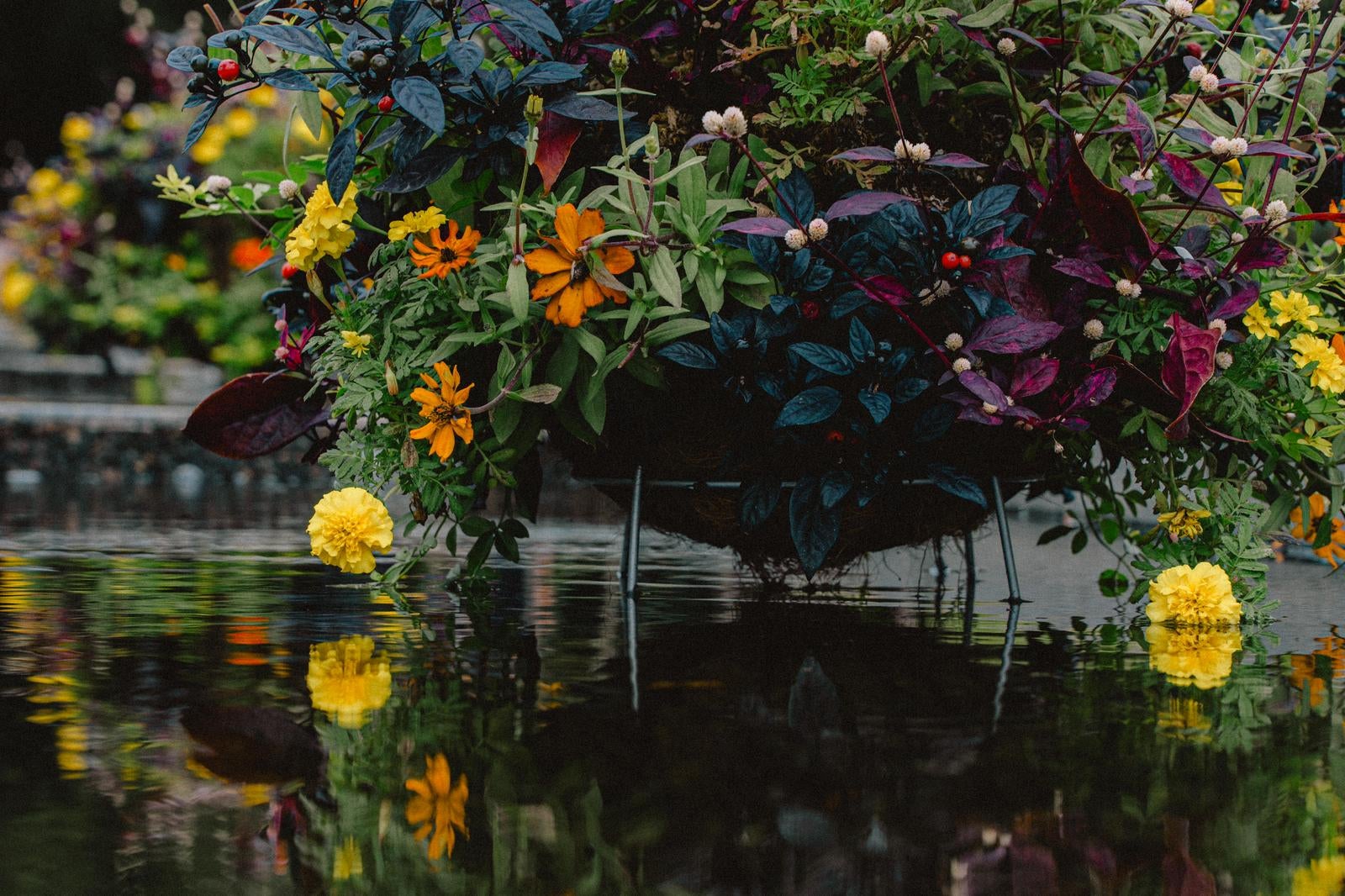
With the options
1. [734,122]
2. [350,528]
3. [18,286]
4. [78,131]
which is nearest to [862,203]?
[734,122]

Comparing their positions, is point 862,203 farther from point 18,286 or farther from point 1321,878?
point 18,286

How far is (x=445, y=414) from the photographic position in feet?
7.93

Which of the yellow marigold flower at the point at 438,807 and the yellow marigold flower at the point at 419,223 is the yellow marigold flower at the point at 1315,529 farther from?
the yellow marigold flower at the point at 438,807

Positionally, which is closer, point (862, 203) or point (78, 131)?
point (862, 203)

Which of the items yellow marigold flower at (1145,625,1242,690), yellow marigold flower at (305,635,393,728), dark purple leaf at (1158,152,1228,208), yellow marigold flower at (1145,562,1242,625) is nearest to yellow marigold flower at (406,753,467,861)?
yellow marigold flower at (305,635,393,728)

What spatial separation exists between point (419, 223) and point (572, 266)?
32cm

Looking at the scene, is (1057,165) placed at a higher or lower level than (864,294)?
higher

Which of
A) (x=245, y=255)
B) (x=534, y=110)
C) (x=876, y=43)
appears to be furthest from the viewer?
(x=245, y=255)

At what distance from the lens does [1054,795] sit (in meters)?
1.40

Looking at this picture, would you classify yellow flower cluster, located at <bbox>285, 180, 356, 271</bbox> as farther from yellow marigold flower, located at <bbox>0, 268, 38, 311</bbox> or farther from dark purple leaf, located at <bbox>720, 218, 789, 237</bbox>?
yellow marigold flower, located at <bbox>0, 268, 38, 311</bbox>

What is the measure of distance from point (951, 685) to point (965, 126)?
1110mm

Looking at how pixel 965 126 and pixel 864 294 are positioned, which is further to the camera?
pixel 965 126

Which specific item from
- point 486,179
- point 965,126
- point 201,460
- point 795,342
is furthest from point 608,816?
point 201,460

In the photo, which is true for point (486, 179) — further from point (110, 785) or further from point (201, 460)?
point (201, 460)
